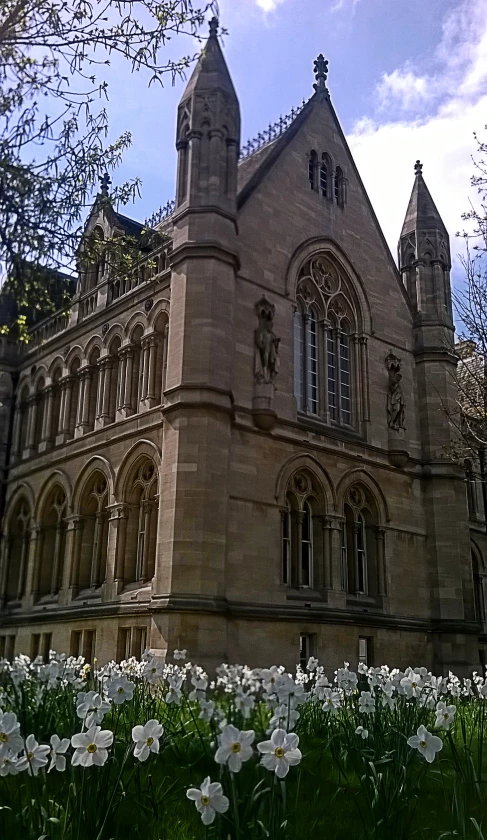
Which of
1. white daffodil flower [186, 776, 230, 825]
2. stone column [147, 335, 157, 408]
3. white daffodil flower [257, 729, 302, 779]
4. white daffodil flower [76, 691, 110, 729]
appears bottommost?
white daffodil flower [186, 776, 230, 825]

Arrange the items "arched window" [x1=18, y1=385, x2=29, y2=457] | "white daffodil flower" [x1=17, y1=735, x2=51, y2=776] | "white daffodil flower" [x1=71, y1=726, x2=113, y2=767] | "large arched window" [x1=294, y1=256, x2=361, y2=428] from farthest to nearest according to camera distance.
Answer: "arched window" [x1=18, y1=385, x2=29, y2=457]
"large arched window" [x1=294, y1=256, x2=361, y2=428]
"white daffodil flower" [x1=17, y1=735, x2=51, y2=776]
"white daffodil flower" [x1=71, y1=726, x2=113, y2=767]

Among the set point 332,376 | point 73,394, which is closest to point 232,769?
point 332,376

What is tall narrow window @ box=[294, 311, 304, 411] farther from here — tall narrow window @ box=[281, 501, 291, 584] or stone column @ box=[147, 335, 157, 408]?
stone column @ box=[147, 335, 157, 408]

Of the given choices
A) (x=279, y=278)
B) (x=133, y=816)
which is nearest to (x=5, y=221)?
(x=133, y=816)

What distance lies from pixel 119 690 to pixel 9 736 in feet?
6.01

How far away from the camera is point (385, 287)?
84.4 ft

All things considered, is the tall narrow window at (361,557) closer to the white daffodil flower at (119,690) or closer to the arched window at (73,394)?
the arched window at (73,394)

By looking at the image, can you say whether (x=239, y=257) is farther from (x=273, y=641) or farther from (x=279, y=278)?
(x=273, y=641)

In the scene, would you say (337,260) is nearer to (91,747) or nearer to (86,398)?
(86,398)

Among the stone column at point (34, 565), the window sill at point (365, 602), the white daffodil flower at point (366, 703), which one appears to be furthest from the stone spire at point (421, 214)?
the white daffodil flower at point (366, 703)

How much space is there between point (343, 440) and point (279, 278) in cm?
487

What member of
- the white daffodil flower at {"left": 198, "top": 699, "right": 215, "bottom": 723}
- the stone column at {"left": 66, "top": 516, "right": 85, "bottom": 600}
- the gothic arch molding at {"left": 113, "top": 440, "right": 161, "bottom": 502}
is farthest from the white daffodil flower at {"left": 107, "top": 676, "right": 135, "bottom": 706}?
the stone column at {"left": 66, "top": 516, "right": 85, "bottom": 600}

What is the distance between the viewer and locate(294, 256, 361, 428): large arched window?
73.1ft

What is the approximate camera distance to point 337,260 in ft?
79.4
